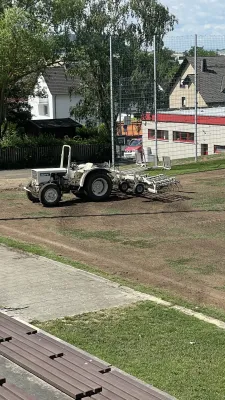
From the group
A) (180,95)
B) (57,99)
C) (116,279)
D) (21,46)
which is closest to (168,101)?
(180,95)

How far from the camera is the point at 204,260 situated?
461 inches

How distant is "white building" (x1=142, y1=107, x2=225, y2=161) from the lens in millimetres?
33500

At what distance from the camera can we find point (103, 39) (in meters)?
44.3

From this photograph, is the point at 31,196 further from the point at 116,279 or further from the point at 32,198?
the point at 116,279

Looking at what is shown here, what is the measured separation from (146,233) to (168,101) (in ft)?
53.2

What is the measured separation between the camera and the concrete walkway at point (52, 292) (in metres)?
8.94

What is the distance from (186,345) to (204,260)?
4.41 metres

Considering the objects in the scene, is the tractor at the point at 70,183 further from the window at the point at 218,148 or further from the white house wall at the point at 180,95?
the window at the point at 218,148

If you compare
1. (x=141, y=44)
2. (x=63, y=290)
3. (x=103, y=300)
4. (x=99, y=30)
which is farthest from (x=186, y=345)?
(x=99, y=30)

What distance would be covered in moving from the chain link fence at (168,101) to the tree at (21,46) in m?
4.37

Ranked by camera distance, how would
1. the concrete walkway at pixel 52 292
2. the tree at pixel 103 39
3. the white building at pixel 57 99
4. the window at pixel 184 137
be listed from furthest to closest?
the white building at pixel 57 99, the tree at pixel 103 39, the window at pixel 184 137, the concrete walkway at pixel 52 292

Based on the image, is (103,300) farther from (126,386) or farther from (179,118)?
(179,118)

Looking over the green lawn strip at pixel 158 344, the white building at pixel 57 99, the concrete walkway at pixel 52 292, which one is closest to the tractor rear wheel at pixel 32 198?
the concrete walkway at pixel 52 292

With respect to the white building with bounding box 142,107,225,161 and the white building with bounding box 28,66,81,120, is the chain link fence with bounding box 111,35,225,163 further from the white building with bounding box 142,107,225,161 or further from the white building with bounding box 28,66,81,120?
the white building with bounding box 28,66,81,120
